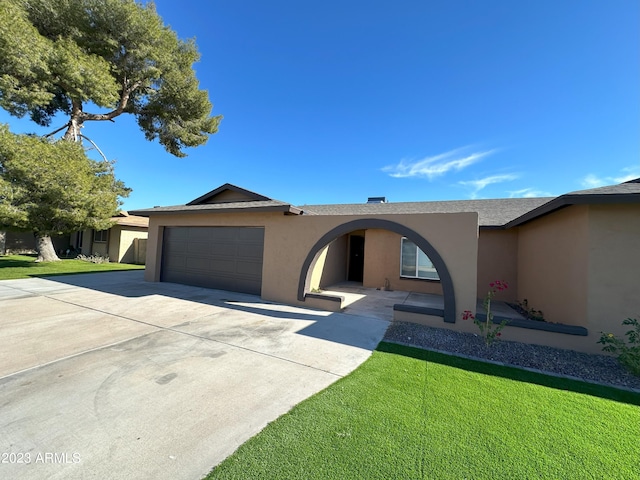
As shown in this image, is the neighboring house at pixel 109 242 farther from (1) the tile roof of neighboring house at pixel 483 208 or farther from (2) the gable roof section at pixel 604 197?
(2) the gable roof section at pixel 604 197

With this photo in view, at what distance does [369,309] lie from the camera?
7.75 meters

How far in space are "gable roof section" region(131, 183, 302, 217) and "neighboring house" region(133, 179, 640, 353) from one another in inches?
2.4

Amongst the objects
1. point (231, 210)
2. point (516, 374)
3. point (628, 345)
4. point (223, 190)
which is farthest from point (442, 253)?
point (223, 190)

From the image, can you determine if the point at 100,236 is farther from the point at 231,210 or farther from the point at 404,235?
the point at 404,235

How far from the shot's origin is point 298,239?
8.17 m

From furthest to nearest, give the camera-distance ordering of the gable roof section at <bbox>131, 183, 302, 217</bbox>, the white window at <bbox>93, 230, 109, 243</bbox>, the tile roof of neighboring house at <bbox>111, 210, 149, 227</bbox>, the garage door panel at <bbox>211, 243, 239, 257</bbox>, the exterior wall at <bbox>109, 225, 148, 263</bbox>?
1. the white window at <bbox>93, 230, 109, 243</bbox>
2. the exterior wall at <bbox>109, 225, 148, 263</bbox>
3. the tile roof of neighboring house at <bbox>111, 210, 149, 227</bbox>
4. the garage door panel at <bbox>211, 243, 239, 257</bbox>
5. the gable roof section at <bbox>131, 183, 302, 217</bbox>

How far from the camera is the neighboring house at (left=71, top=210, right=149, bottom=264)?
18.4m

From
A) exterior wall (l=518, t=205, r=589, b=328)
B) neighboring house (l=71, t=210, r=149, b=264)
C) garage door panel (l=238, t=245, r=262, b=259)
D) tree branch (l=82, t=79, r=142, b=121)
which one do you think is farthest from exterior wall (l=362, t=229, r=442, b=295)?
tree branch (l=82, t=79, r=142, b=121)

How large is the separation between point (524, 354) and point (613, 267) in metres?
2.39

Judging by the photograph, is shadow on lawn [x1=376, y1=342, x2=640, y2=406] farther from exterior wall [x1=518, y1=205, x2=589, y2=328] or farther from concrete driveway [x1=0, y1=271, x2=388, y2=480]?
exterior wall [x1=518, y1=205, x2=589, y2=328]

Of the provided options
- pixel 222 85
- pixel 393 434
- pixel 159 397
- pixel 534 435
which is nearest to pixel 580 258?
pixel 534 435

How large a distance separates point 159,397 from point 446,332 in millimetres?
5673

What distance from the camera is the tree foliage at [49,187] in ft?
36.3

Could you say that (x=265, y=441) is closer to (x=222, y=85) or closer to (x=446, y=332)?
(x=446, y=332)
